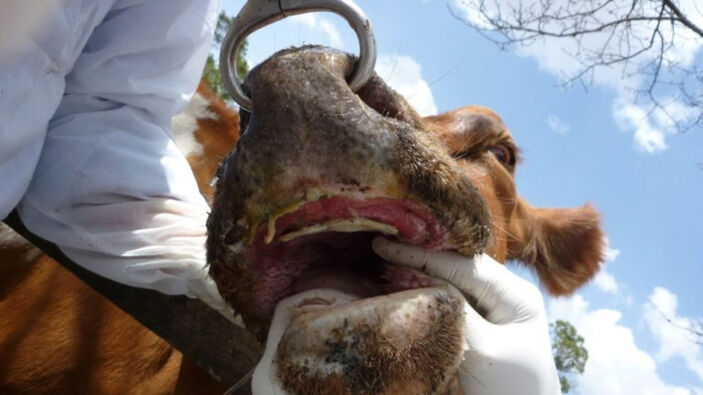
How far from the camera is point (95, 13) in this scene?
212cm

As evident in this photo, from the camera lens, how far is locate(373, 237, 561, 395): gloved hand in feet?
5.10

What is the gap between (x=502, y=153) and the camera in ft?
10.8

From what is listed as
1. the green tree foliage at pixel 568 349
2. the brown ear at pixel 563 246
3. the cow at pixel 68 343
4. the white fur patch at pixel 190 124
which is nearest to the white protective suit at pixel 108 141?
the cow at pixel 68 343

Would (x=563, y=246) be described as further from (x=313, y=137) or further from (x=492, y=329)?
(x=313, y=137)

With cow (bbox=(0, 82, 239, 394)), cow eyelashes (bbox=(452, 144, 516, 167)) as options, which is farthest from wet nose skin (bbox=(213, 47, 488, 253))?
cow eyelashes (bbox=(452, 144, 516, 167))

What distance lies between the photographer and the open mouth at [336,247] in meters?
1.41

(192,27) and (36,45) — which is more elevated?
(192,27)

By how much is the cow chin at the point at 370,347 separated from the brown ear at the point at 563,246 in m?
2.85

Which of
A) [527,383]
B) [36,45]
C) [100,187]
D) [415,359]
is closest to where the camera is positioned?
[415,359]

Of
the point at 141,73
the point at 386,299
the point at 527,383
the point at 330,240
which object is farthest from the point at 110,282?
the point at 527,383

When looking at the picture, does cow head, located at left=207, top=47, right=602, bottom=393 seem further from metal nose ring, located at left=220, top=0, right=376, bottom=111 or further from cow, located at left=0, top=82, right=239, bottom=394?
cow, located at left=0, top=82, right=239, bottom=394

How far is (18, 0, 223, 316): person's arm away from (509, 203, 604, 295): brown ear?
2526 mm

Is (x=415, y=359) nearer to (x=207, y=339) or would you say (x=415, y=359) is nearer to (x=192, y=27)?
(x=207, y=339)

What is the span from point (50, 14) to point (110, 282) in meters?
0.87
